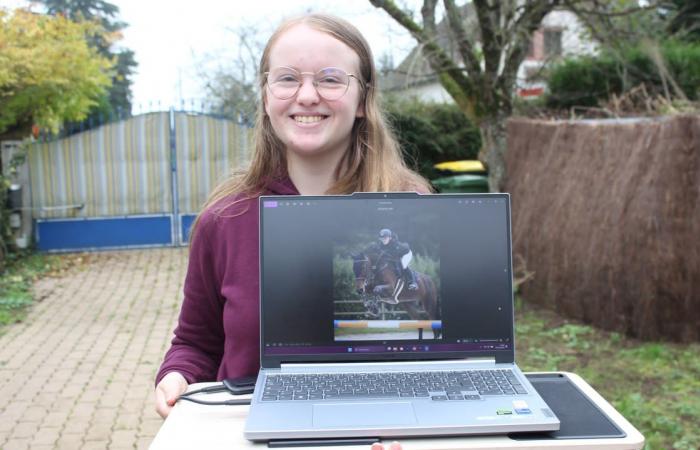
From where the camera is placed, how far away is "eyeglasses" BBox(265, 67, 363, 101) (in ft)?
6.37

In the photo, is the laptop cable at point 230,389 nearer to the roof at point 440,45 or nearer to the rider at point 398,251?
the rider at point 398,251

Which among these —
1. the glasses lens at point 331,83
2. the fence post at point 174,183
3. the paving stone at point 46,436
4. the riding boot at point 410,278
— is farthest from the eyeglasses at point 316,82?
the fence post at point 174,183

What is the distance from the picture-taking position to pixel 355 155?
2164 mm

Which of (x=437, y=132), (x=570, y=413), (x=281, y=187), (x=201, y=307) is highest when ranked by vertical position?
(x=437, y=132)

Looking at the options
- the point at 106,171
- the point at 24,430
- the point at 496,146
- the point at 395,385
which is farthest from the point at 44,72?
the point at 395,385

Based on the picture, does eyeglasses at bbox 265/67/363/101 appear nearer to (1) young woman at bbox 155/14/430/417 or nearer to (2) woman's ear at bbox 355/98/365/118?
(1) young woman at bbox 155/14/430/417

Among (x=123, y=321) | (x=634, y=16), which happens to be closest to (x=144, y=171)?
(x=123, y=321)

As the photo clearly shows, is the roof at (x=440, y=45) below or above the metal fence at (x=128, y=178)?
above

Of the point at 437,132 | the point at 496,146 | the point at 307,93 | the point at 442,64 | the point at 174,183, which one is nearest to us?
the point at 307,93

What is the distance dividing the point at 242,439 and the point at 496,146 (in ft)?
23.7

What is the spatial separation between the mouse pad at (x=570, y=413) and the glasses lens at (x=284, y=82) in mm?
975

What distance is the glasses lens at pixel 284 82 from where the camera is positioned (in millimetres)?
1942

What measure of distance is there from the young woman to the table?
0.23m

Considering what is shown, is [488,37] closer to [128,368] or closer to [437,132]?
[128,368]
